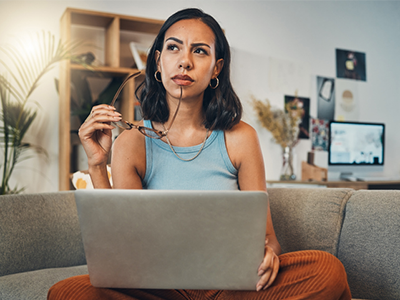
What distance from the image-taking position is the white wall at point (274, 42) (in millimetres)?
2852

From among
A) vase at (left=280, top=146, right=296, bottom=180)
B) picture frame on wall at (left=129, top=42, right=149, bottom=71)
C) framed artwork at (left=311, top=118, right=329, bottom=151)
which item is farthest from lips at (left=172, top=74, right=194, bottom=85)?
framed artwork at (left=311, top=118, right=329, bottom=151)

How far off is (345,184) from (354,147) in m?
0.57

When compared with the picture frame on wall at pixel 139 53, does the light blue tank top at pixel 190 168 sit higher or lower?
lower

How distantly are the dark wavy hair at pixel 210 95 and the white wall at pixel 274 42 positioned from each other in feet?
5.99

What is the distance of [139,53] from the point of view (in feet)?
9.62

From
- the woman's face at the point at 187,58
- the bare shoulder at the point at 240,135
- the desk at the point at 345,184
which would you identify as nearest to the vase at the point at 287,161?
the desk at the point at 345,184

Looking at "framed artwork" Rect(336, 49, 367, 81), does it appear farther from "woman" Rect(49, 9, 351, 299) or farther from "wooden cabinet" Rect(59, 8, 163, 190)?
"woman" Rect(49, 9, 351, 299)

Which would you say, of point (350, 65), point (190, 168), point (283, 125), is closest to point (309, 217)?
point (190, 168)

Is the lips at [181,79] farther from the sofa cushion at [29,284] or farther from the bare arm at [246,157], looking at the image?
the sofa cushion at [29,284]

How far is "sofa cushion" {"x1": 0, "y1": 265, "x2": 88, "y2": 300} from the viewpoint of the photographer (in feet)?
3.89

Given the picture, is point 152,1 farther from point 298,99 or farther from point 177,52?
point 177,52

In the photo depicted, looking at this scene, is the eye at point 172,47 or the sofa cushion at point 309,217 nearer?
the eye at point 172,47

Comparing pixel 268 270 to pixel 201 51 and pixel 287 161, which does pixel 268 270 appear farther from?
pixel 287 161

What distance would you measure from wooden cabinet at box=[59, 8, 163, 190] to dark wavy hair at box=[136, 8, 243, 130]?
4.87ft
